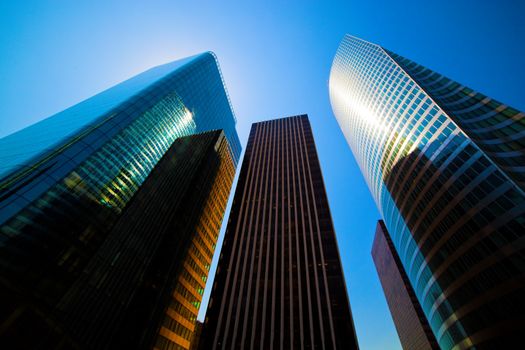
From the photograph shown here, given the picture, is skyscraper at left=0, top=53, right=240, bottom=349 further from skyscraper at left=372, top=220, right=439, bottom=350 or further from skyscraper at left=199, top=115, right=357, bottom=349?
skyscraper at left=372, top=220, right=439, bottom=350

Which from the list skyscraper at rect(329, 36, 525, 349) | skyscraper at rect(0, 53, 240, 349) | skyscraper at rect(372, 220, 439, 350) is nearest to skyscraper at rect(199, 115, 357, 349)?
skyscraper at rect(0, 53, 240, 349)

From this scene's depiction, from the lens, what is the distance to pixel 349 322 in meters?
41.7

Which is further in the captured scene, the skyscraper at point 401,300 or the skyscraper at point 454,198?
the skyscraper at point 401,300

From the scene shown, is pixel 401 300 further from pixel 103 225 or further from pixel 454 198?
pixel 103 225

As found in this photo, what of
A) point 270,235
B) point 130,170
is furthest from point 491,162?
point 130,170

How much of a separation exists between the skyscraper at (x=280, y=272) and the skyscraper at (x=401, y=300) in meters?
80.3

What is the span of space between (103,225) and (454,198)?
66.5 metres

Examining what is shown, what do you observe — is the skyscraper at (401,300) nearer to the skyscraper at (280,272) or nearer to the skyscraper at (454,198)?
the skyscraper at (454,198)

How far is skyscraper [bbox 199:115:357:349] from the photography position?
4150 cm

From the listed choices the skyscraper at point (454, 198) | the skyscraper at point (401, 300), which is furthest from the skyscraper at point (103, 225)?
the skyscraper at point (401, 300)

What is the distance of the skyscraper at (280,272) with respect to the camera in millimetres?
41500

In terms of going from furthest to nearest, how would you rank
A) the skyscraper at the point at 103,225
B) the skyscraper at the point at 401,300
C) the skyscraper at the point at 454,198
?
the skyscraper at the point at 401,300, the skyscraper at the point at 454,198, the skyscraper at the point at 103,225

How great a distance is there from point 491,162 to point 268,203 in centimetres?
5081

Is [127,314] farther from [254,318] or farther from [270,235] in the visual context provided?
[270,235]
